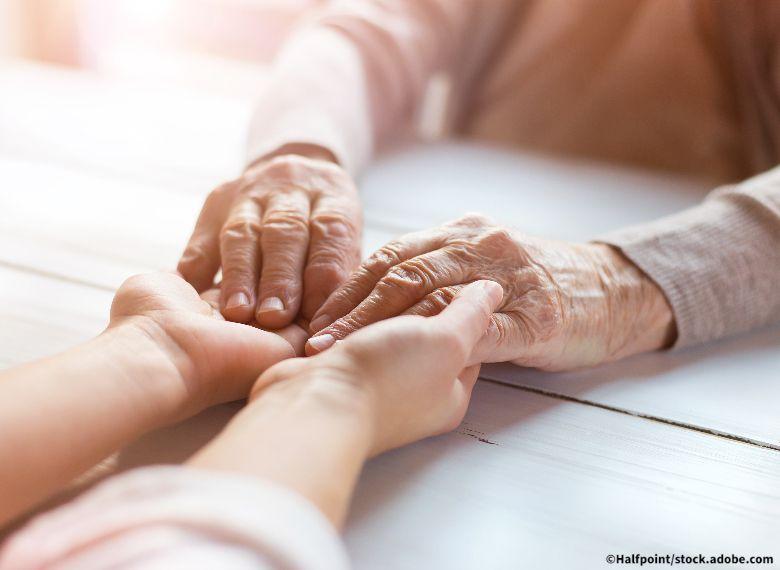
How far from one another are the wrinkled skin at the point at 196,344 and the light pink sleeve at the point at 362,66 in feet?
1.36

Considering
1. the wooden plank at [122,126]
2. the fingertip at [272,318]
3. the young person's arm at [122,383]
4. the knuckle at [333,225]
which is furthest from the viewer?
the wooden plank at [122,126]

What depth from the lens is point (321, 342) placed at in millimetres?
640

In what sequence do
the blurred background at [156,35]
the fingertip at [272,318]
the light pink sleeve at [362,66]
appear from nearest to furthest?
the fingertip at [272,318] < the light pink sleeve at [362,66] < the blurred background at [156,35]

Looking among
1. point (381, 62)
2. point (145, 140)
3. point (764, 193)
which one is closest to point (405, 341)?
point (764, 193)

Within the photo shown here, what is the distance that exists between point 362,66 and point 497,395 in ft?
2.48

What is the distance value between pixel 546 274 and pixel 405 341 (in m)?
0.24

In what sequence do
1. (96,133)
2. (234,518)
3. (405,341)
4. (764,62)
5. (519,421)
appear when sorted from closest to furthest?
(234,518), (405,341), (519,421), (764,62), (96,133)

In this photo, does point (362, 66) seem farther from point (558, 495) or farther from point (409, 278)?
point (558, 495)

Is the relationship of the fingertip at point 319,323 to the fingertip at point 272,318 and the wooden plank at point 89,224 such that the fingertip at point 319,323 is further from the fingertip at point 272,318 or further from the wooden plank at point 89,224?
the wooden plank at point 89,224

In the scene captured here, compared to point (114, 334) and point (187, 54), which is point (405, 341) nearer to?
point (114, 334)

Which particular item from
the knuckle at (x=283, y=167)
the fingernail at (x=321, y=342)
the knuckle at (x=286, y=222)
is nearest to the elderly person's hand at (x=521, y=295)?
the fingernail at (x=321, y=342)

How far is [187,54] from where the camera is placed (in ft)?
7.28

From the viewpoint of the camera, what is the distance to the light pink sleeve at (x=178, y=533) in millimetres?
360

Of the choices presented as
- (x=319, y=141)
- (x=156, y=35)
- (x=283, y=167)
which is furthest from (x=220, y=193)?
(x=156, y=35)
